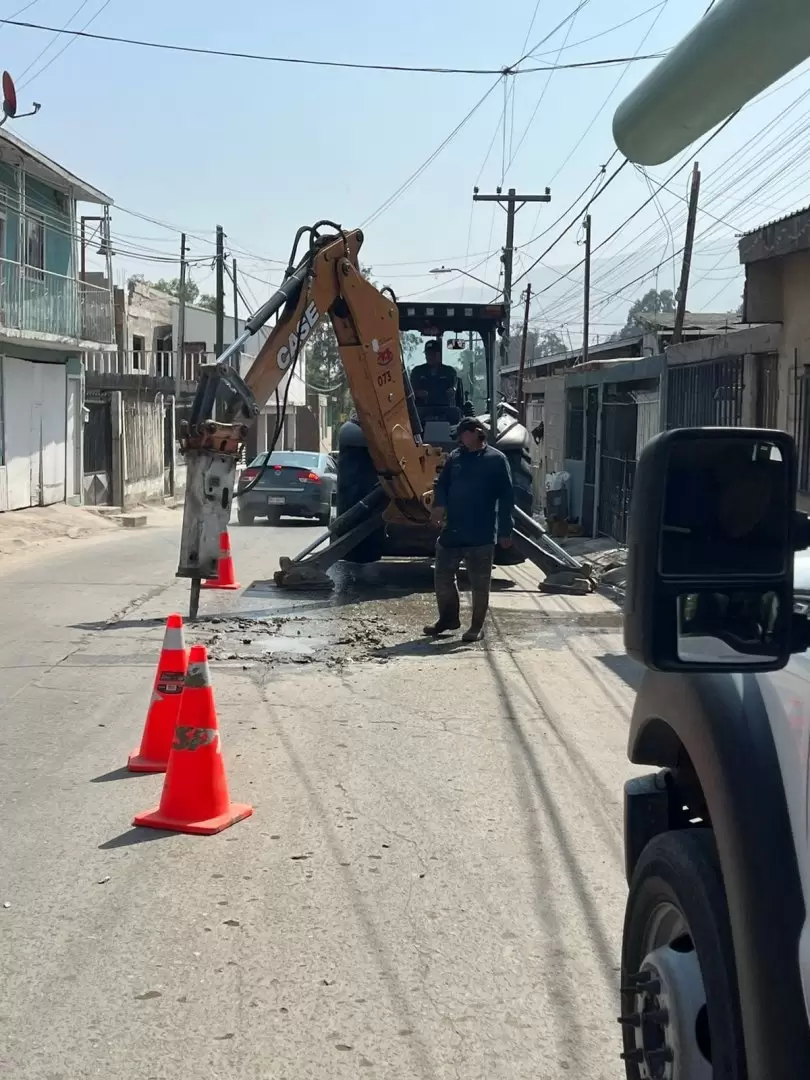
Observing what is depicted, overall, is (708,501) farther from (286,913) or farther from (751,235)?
(751,235)

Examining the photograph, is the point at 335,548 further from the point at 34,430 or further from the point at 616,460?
the point at 34,430

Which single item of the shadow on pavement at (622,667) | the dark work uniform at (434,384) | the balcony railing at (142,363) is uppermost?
the balcony railing at (142,363)

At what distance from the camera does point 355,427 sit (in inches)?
578

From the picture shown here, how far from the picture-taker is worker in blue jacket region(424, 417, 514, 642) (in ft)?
34.9

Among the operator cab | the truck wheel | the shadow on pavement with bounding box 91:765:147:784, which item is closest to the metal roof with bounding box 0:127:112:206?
the operator cab

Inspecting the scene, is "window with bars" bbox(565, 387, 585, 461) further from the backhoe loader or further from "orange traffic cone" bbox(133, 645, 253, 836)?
"orange traffic cone" bbox(133, 645, 253, 836)

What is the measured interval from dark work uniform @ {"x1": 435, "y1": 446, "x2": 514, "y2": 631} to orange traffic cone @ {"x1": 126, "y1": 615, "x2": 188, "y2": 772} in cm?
437

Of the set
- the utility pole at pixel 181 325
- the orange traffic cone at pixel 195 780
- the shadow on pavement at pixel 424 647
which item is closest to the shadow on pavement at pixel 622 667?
the shadow on pavement at pixel 424 647

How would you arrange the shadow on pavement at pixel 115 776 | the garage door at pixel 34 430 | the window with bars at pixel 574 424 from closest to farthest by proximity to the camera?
1. the shadow on pavement at pixel 115 776
2. the window with bars at pixel 574 424
3. the garage door at pixel 34 430

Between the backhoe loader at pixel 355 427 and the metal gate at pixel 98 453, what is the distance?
16221 mm

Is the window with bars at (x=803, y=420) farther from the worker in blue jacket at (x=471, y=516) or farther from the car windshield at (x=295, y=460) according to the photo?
the car windshield at (x=295, y=460)

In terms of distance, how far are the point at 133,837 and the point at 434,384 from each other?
1044 cm

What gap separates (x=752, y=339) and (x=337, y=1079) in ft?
35.3

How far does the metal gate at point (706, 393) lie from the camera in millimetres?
13625
